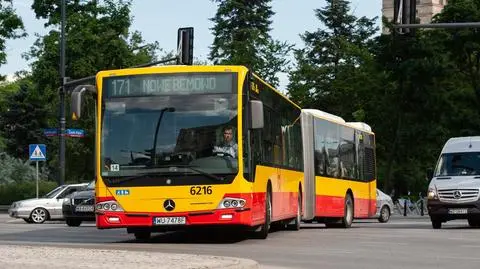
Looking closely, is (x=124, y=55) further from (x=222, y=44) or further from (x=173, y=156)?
(x=173, y=156)

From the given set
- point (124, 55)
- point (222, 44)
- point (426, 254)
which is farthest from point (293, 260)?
point (222, 44)

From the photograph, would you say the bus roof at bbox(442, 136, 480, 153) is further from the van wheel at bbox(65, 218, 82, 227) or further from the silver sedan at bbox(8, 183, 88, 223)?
the silver sedan at bbox(8, 183, 88, 223)

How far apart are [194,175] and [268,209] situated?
264 centimetres

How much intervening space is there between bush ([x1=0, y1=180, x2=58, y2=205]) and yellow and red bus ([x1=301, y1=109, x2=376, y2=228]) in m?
A: 27.4

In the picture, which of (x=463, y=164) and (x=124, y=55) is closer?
(x=463, y=164)

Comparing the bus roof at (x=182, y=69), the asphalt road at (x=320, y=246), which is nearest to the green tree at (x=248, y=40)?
the asphalt road at (x=320, y=246)

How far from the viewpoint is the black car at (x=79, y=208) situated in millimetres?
31594

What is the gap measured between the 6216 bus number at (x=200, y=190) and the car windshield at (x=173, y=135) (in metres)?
0.33

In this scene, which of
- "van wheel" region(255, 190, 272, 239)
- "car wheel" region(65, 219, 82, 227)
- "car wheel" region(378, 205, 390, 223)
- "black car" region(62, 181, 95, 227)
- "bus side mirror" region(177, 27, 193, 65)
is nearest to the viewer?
"van wheel" region(255, 190, 272, 239)

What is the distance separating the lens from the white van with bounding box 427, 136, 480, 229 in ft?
86.7

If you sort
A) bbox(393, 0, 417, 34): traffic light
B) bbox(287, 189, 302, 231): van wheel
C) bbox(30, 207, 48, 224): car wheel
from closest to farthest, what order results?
bbox(393, 0, 417, 34): traffic light < bbox(287, 189, 302, 231): van wheel < bbox(30, 207, 48, 224): car wheel

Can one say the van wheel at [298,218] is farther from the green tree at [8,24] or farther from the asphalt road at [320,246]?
the green tree at [8,24]

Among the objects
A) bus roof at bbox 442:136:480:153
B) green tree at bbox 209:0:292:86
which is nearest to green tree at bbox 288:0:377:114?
green tree at bbox 209:0:292:86

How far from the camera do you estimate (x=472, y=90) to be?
2052 inches
